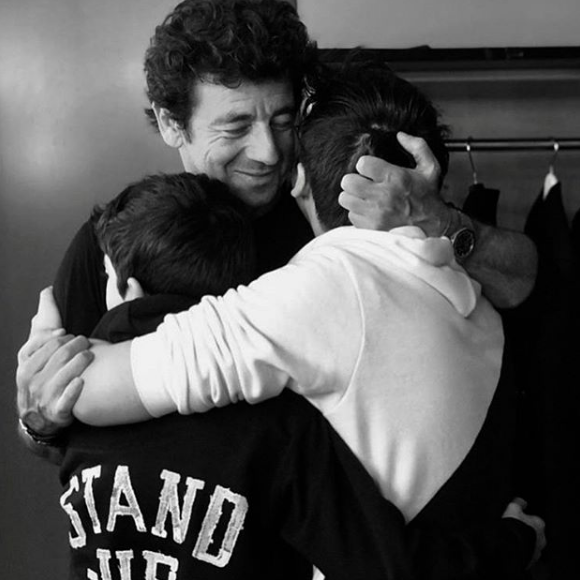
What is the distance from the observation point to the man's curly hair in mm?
1634

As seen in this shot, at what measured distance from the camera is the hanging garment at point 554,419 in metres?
1.99

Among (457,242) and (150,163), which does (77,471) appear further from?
(150,163)

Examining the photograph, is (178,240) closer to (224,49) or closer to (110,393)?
(110,393)

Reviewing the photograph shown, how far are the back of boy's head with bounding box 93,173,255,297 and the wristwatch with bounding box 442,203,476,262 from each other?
412 millimetres

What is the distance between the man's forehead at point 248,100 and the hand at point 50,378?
493 mm

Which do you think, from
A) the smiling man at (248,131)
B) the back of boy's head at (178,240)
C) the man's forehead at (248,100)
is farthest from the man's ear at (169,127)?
the back of boy's head at (178,240)

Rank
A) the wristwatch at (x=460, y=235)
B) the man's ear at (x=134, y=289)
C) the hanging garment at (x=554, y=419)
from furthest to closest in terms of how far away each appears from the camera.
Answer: the hanging garment at (x=554, y=419) < the wristwatch at (x=460, y=235) < the man's ear at (x=134, y=289)

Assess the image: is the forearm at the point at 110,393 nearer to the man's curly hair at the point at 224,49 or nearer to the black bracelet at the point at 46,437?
the black bracelet at the point at 46,437

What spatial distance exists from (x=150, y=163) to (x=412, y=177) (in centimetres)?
146

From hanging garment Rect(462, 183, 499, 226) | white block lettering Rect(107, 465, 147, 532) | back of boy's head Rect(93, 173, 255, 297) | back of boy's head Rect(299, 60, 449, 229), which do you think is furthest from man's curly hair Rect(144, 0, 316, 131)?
white block lettering Rect(107, 465, 147, 532)

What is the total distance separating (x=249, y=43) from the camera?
1625 mm

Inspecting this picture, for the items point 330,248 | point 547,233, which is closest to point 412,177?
point 330,248

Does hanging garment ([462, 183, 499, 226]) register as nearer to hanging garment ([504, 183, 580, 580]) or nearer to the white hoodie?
hanging garment ([504, 183, 580, 580])

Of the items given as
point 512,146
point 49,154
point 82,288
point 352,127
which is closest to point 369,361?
point 352,127
